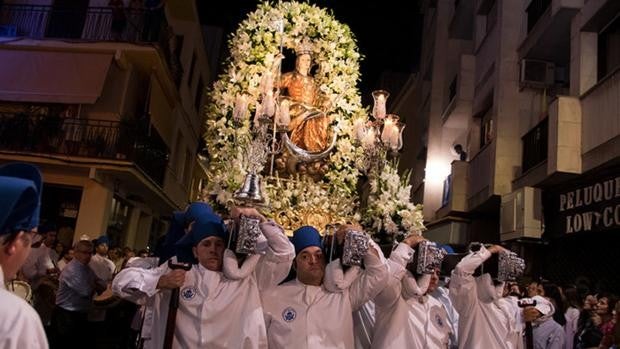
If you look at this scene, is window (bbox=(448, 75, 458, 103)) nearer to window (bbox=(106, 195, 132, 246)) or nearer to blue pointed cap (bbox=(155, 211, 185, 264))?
window (bbox=(106, 195, 132, 246))

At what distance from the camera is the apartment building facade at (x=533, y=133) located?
9656 millimetres

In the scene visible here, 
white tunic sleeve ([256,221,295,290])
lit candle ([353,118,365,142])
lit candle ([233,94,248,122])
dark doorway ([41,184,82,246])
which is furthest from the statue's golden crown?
dark doorway ([41,184,82,246])

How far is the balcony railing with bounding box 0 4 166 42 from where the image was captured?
16.4 m

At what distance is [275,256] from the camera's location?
3.87 metres

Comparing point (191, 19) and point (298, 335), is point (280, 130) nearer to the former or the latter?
point (298, 335)

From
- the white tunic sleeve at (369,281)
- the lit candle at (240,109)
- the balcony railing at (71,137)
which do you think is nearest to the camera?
the white tunic sleeve at (369,281)

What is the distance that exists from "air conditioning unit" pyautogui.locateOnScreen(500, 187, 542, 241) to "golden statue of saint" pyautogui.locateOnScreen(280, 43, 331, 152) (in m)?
4.43

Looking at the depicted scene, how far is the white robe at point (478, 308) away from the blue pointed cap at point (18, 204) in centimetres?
340

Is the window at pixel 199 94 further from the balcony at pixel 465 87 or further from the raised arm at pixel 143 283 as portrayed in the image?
the raised arm at pixel 143 283

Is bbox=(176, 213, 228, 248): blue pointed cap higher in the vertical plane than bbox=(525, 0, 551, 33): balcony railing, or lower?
lower

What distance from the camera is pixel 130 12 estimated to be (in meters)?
16.6

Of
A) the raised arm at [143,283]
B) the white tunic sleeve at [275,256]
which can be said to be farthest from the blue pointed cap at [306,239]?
the raised arm at [143,283]

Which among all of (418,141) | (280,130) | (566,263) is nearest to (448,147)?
(418,141)

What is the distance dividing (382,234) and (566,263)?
5.92 m
